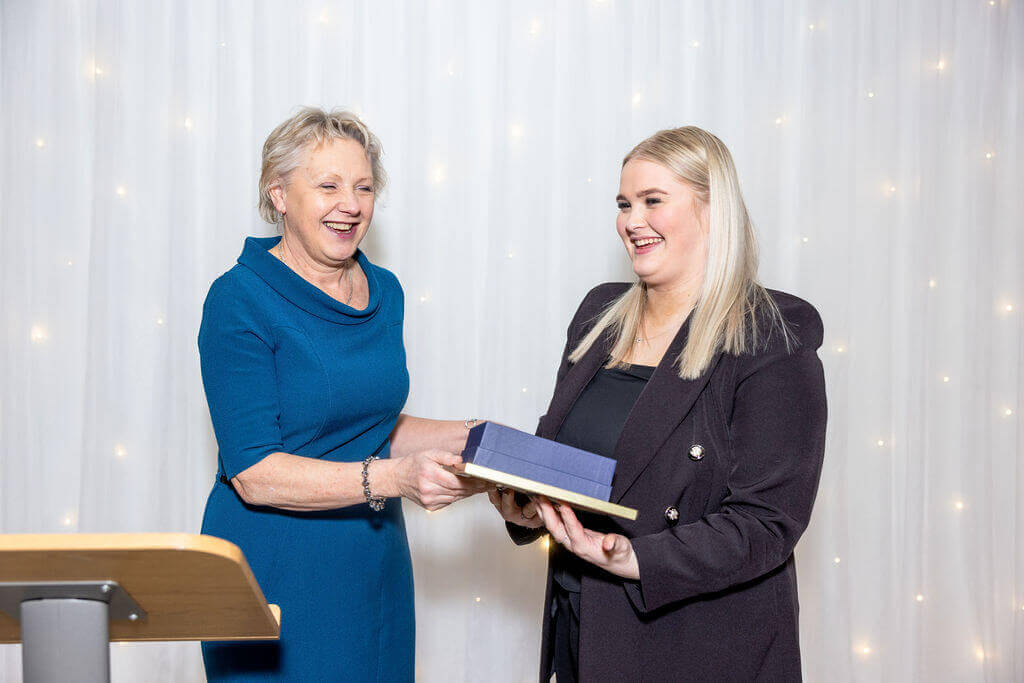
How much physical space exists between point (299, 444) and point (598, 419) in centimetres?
63

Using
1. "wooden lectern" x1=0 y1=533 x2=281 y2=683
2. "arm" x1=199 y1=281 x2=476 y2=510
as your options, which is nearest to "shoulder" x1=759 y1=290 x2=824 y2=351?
"arm" x1=199 y1=281 x2=476 y2=510

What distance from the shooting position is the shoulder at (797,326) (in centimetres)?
159

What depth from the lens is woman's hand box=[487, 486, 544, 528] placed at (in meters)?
1.80

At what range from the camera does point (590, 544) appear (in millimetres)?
1518

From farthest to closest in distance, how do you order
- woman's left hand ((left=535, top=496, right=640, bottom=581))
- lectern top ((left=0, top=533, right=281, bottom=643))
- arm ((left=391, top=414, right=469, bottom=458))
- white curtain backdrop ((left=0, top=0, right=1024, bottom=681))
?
white curtain backdrop ((left=0, top=0, right=1024, bottom=681))
arm ((left=391, top=414, right=469, bottom=458))
woman's left hand ((left=535, top=496, right=640, bottom=581))
lectern top ((left=0, top=533, right=281, bottom=643))

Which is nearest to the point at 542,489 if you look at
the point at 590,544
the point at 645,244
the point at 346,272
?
the point at 590,544

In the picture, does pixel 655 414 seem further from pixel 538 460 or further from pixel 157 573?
pixel 157 573

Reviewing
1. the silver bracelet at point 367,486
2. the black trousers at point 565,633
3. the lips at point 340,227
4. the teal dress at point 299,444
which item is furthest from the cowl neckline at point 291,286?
the black trousers at point 565,633

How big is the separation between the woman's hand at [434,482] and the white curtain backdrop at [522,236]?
1101mm

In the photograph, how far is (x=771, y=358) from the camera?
156 cm

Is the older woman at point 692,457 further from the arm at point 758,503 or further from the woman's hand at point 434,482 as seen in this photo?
the woman's hand at point 434,482

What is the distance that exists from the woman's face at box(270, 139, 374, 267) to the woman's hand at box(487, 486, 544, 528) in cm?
64

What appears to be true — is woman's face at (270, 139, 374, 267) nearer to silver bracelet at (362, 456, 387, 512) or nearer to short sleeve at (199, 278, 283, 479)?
short sleeve at (199, 278, 283, 479)

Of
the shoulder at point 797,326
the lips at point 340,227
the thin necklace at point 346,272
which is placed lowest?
the shoulder at point 797,326
